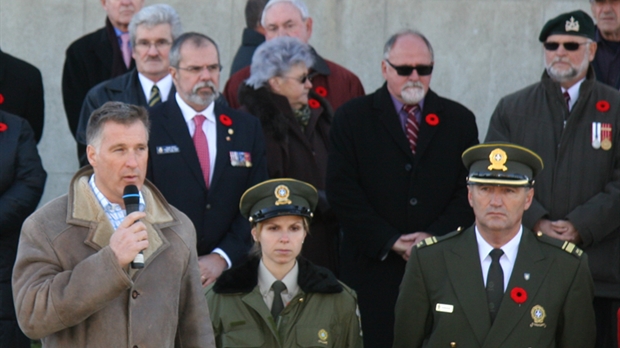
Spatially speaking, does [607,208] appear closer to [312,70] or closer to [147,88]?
[312,70]

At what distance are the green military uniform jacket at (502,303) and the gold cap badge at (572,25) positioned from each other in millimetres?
1848

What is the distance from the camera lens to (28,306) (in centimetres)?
438

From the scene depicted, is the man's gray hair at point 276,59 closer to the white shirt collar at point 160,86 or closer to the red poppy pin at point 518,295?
the white shirt collar at point 160,86

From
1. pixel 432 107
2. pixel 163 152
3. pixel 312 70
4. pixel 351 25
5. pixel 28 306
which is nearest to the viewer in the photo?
pixel 28 306

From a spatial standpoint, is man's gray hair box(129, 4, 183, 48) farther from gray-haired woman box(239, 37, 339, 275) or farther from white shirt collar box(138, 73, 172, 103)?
gray-haired woman box(239, 37, 339, 275)

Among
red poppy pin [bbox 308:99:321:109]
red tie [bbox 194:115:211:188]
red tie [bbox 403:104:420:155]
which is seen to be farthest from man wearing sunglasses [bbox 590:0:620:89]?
red tie [bbox 194:115:211:188]

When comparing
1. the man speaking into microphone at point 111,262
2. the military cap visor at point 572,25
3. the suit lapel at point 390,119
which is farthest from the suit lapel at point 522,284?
the military cap visor at point 572,25

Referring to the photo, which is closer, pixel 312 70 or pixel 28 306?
pixel 28 306

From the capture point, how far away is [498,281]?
18.3ft

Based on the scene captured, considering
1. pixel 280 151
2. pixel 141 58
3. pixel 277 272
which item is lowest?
pixel 277 272

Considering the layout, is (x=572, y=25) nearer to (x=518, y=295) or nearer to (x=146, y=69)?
(x=518, y=295)

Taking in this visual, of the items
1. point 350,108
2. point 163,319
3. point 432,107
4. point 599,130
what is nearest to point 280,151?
point 350,108

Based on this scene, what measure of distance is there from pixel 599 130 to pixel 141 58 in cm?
301

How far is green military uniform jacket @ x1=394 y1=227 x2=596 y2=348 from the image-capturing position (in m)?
5.47
